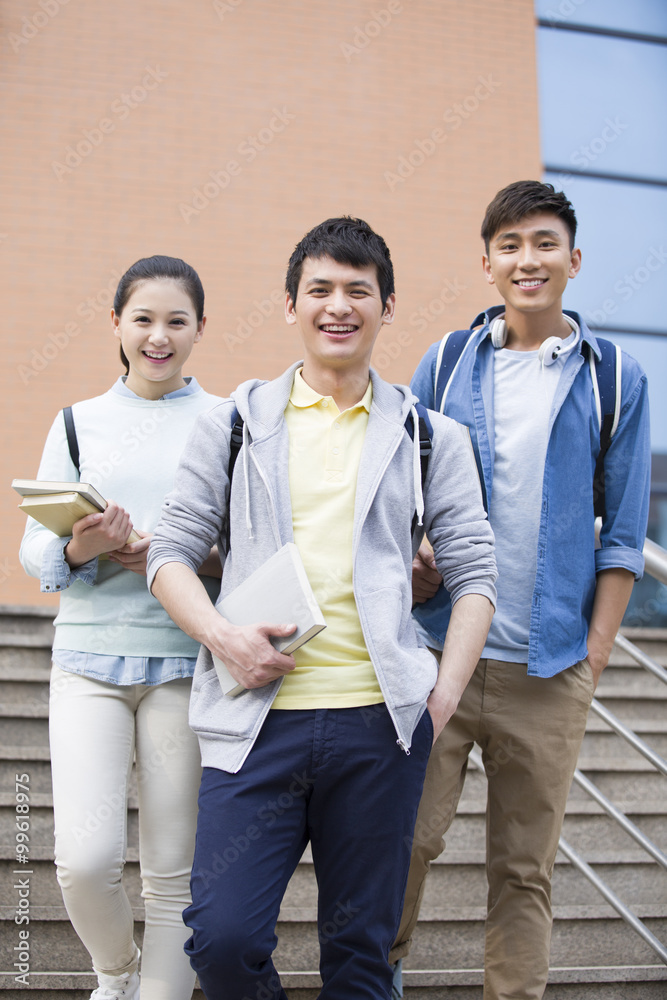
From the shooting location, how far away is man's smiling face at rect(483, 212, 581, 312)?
2.22 m

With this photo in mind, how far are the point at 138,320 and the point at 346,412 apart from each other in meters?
0.69

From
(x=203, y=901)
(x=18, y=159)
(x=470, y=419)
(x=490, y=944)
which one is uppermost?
(x=18, y=159)

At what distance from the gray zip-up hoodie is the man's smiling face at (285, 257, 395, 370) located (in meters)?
0.11

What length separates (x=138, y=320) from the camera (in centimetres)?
218

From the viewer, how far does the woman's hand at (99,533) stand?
1.89m

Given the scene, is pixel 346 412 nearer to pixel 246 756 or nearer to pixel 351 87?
pixel 246 756

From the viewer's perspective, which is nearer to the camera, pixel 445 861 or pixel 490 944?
pixel 490 944

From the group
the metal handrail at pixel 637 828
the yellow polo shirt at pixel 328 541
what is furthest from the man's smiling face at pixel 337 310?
the metal handrail at pixel 637 828

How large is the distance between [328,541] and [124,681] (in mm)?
630

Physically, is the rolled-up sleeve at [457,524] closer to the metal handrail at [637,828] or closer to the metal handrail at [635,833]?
the metal handrail at [637,828]

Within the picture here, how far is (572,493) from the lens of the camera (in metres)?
2.15

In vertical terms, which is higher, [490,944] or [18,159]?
[18,159]

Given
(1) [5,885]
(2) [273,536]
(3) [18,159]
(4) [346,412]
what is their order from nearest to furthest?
(2) [273,536] < (4) [346,412] < (1) [5,885] < (3) [18,159]

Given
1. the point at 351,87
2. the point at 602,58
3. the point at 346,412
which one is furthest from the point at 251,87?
the point at 346,412
